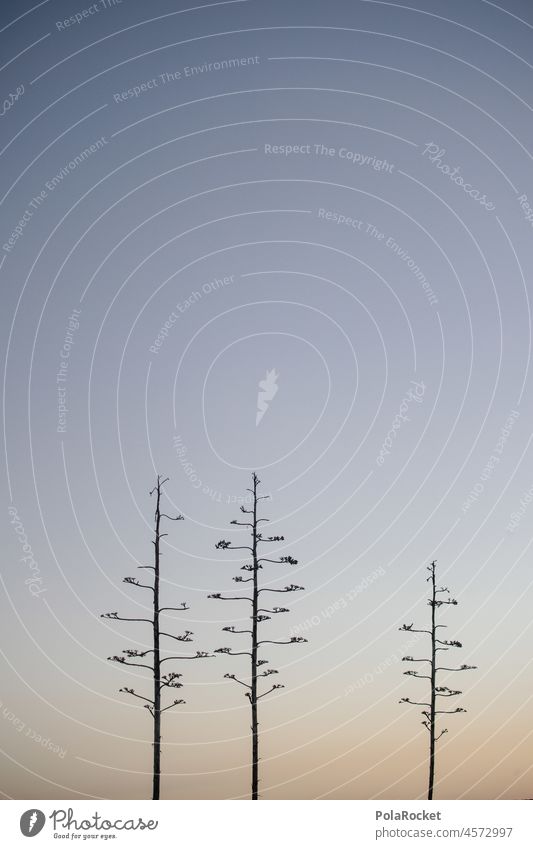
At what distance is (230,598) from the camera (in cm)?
3125

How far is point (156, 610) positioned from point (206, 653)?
237 centimetres

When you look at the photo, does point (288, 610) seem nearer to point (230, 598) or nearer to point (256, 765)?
point (230, 598)

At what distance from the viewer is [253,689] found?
30094mm

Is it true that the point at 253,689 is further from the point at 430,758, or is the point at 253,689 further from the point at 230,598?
the point at 430,758

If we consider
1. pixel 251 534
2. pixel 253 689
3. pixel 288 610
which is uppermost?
pixel 251 534
